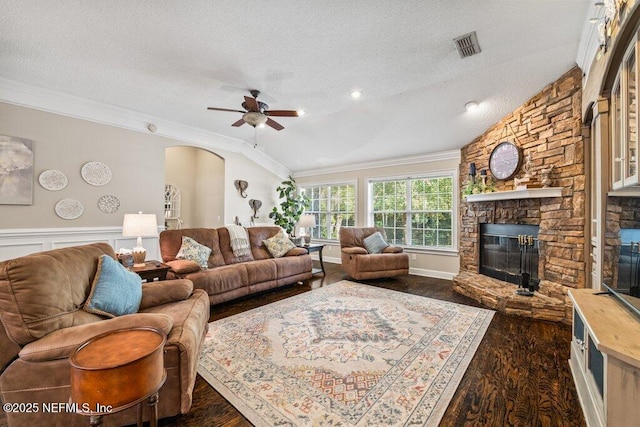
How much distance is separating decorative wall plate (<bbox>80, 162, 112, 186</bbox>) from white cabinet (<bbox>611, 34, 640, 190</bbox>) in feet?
17.9

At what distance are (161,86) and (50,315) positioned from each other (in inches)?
117

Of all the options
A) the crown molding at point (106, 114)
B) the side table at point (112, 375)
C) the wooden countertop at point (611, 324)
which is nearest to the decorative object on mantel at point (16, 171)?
the crown molding at point (106, 114)

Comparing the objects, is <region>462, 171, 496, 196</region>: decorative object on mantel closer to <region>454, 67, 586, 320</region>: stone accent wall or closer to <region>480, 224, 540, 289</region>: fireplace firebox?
<region>454, 67, 586, 320</region>: stone accent wall

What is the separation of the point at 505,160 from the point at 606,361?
11.2 ft

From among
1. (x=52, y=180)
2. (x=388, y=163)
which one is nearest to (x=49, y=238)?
(x=52, y=180)

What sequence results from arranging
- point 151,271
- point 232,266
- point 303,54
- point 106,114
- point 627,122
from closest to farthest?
point 627,122
point 303,54
point 151,271
point 232,266
point 106,114

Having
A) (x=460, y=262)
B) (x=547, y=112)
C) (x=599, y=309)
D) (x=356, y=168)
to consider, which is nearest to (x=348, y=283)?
(x=460, y=262)

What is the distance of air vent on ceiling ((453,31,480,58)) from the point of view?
8.27ft

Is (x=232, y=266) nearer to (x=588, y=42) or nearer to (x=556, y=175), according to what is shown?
(x=556, y=175)

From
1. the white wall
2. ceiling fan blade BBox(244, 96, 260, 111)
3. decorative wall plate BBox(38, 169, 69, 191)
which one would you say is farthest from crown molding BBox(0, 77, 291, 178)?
ceiling fan blade BBox(244, 96, 260, 111)

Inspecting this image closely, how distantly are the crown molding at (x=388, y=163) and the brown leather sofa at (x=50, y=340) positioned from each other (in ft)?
16.2

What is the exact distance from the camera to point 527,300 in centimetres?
314

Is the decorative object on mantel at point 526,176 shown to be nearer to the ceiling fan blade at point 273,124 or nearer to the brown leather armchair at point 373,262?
the brown leather armchair at point 373,262

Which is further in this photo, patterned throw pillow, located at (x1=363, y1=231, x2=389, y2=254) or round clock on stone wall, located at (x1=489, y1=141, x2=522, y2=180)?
patterned throw pillow, located at (x1=363, y1=231, x2=389, y2=254)
